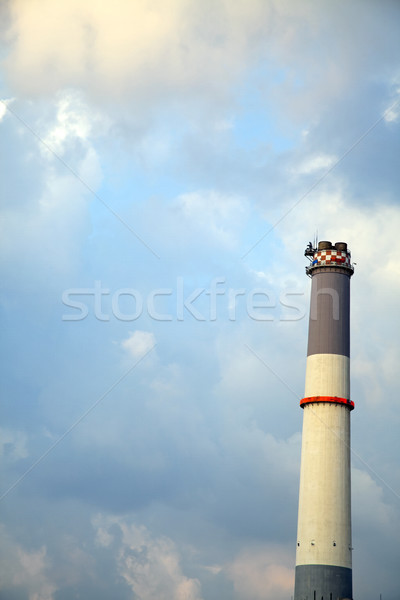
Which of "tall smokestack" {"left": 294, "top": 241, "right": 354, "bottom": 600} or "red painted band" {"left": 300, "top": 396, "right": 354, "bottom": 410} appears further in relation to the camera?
"red painted band" {"left": 300, "top": 396, "right": 354, "bottom": 410}

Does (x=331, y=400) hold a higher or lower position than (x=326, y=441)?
higher

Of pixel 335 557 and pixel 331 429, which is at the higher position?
pixel 331 429

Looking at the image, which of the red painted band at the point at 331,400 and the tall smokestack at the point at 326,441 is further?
the red painted band at the point at 331,400

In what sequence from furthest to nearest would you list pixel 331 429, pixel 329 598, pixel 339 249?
pixel 339 249, pixel 331 429, pixel 329 598

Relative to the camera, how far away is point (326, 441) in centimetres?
8850

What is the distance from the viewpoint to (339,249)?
9588 centimetres

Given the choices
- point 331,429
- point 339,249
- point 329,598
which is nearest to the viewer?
point 329,598

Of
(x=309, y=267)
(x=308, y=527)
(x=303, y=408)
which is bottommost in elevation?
(x=308, y=527)

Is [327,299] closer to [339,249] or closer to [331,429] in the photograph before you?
[339,249]

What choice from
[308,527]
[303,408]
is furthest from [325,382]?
[308,527]

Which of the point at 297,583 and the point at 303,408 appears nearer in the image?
the point at 297,583

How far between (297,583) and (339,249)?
125 feet

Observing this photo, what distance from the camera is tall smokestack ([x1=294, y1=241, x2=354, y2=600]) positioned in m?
84.4

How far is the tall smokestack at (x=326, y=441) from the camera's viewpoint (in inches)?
3324
